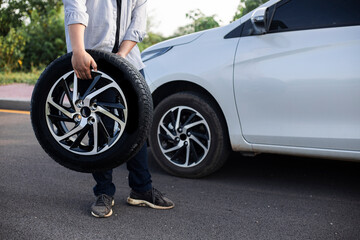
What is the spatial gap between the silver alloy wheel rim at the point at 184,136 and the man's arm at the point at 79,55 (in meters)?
1.38

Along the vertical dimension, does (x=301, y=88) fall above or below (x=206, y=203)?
above

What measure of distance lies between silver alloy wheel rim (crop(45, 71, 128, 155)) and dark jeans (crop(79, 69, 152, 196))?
0.37 m

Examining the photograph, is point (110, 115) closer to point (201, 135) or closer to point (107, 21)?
point (107, 21)

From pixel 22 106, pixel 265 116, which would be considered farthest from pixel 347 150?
pixel 22 106

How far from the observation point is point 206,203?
329 cm

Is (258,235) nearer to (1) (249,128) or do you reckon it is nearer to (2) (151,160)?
(1) (249,128)

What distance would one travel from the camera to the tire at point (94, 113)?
2537mm

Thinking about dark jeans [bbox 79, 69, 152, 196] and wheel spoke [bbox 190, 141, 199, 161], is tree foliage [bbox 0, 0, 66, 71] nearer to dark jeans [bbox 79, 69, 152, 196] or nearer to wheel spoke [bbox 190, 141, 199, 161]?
wheel spoke [bbox 190, 141, 199, 161]

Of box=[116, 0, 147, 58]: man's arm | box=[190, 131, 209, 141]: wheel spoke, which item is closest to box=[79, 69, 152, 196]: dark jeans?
box=[116, 0, 147, 58]: man's arm

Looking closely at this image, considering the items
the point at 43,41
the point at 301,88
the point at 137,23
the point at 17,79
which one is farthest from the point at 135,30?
the point at 43,41

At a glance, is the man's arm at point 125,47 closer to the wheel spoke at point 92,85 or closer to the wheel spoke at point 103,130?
the wheel spoke at point 92,85

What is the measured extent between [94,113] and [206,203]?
1.17m

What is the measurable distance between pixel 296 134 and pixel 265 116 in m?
0.27

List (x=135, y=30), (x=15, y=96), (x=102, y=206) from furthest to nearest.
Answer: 1. (x=15, y=96)
2. (x=102, y=206)
3. (x=135, y=30)
